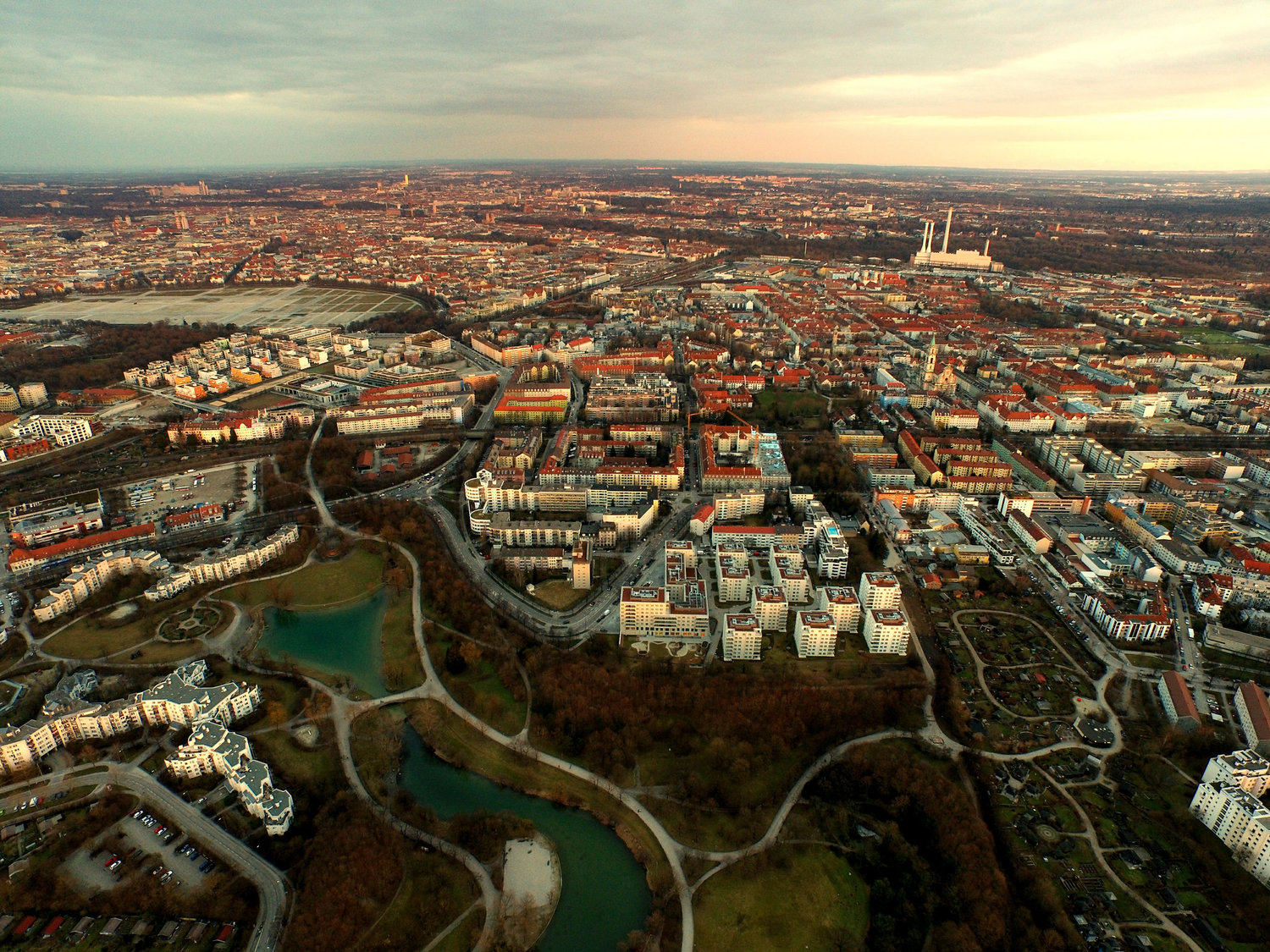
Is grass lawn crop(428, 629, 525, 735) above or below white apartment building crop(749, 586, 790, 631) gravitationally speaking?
below

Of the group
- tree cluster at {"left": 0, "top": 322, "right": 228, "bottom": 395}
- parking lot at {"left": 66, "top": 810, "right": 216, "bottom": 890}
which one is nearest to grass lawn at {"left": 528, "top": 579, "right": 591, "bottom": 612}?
parking lot at {"left": 66, "top": 810, "right": 216, "bottom": 890}

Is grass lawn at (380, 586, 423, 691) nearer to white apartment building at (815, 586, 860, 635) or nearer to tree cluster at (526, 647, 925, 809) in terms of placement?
tree cluster at (526, 647, 925, 809)

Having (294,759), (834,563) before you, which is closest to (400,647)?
(294,759)

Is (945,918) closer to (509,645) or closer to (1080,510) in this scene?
(509,645)

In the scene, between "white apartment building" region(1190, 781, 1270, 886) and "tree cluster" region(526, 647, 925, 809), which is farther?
"tree cluster" region(526, 647, 925, 809)

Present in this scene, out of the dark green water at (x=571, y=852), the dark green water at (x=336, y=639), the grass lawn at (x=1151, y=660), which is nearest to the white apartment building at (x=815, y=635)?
the dark green water at (x=571, y=852)

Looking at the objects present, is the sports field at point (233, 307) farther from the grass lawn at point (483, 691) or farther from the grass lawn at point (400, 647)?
the grass lawn at point (483, 691)
